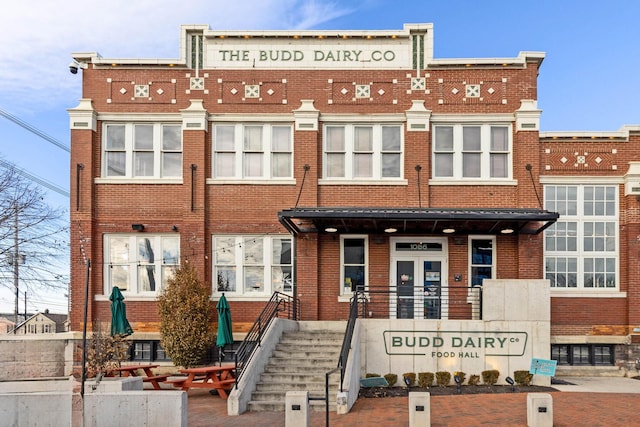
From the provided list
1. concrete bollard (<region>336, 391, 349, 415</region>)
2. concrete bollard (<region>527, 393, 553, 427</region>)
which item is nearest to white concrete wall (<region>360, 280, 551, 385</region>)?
concrete bollard (<region>336, 391, 349, 415</region>)

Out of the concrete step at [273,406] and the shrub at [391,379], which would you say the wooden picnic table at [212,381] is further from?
the shrub at [391,379]

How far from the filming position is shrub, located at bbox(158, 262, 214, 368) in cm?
1816

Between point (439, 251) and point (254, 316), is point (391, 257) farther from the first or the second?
point (254, 316)

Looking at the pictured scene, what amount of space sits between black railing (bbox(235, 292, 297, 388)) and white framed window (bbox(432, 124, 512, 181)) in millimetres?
6100

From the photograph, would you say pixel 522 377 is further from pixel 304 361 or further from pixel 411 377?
pixel 304 361

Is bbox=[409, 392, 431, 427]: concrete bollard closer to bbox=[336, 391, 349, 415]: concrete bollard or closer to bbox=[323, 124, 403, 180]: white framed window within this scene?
bbox=[336, 391, 349, 415]: concrete bollard

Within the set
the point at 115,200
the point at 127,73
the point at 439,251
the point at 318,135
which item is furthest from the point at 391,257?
the point at 127,73

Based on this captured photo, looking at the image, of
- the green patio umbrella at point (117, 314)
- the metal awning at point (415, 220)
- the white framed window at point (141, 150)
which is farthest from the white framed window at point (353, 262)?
the green patio umbrella at point (117, 314)

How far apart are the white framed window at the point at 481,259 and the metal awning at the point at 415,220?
0.41 m

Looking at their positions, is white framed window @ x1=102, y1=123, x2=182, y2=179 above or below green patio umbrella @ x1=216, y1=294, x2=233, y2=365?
above

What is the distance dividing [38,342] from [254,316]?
21.4 feet

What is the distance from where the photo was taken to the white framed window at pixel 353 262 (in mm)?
19766

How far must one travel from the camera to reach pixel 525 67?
20.0 m

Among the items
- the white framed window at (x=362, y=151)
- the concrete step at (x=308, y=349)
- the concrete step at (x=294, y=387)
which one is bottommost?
the concrete step at (x=294, y=387)
